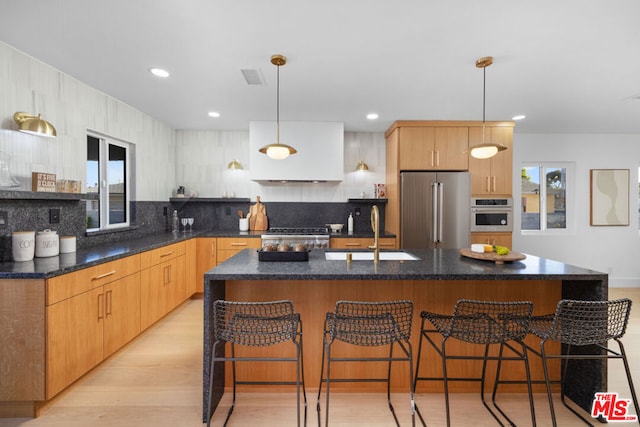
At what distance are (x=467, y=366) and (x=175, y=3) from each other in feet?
9.79

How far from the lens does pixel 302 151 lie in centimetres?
437

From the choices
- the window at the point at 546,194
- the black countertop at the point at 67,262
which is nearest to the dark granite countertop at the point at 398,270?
the black countertop at the point at 67,262

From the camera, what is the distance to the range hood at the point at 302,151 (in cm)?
433

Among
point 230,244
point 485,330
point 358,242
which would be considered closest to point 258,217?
point 230,244

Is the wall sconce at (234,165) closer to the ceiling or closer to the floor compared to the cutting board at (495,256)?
closer to the ceiling

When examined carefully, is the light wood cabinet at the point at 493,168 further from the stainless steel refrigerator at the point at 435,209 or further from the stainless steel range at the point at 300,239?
the stainless steel range at the point at 300,239

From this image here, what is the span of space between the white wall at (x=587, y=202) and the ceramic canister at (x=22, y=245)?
5.73 meters

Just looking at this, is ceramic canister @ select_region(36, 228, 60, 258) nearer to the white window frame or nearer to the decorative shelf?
the decorative shelf

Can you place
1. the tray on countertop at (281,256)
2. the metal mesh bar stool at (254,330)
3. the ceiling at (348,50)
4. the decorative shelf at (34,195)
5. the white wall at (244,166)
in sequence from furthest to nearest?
the white wall at (244,166), the tray on countertop at (281,256), the decorative shelf at (34,195), the ceiling at (348,50), the metal mesh bar stool at (254,330)

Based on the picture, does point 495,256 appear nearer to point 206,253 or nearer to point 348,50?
point 348,50

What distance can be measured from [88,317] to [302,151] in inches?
118

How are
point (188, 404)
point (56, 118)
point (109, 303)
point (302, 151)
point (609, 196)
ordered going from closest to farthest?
point (188, 404)
point (109, 303)
point (56, 118)
point (302, 151)
point (609, 196)

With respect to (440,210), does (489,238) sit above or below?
below

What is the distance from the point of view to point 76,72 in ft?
9.04
